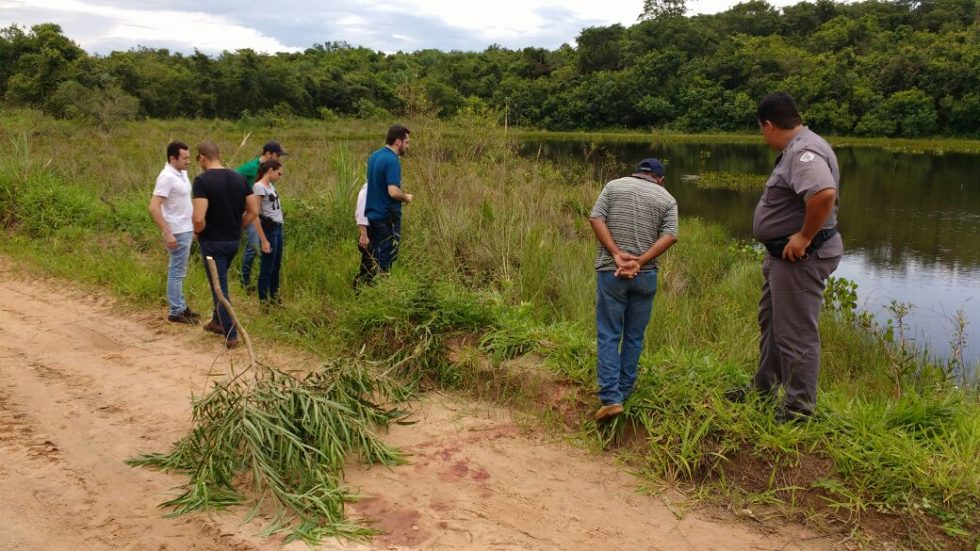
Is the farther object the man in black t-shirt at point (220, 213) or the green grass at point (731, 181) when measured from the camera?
the green grass at point (731, 181)

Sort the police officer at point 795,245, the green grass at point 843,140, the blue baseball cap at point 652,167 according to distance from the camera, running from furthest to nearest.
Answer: the green grass at point 843,140
the blue baseball cap at point 652,167
the police officer at point 795,245

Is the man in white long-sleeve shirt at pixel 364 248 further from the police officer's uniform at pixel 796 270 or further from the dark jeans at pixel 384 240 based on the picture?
the police officer's uniform at pixel 796 270

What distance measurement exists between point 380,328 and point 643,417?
2193 millimetres

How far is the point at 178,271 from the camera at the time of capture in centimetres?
646

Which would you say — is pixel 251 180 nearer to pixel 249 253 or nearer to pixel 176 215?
pixel 249 253

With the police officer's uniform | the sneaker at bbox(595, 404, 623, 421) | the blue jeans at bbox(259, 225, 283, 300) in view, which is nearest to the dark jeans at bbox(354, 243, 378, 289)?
the blue jeans at bbox(259, 225, 283, 300)

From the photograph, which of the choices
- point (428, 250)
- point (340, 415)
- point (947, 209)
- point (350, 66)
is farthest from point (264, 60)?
point (340, 415)

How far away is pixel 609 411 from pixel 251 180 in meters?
4.63

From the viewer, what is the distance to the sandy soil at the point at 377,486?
133 inches

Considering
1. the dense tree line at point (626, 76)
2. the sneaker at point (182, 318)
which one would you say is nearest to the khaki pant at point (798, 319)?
the sneaker at point (182, 318)

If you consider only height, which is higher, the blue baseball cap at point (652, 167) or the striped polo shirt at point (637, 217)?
the blue baseball cap at point (652, 167)

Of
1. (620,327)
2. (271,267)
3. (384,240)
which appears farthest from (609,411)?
(271,267)

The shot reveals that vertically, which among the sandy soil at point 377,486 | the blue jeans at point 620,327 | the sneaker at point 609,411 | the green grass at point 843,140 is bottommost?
the sandy soil at point 377,486

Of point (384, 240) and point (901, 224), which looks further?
point (901, 224)
